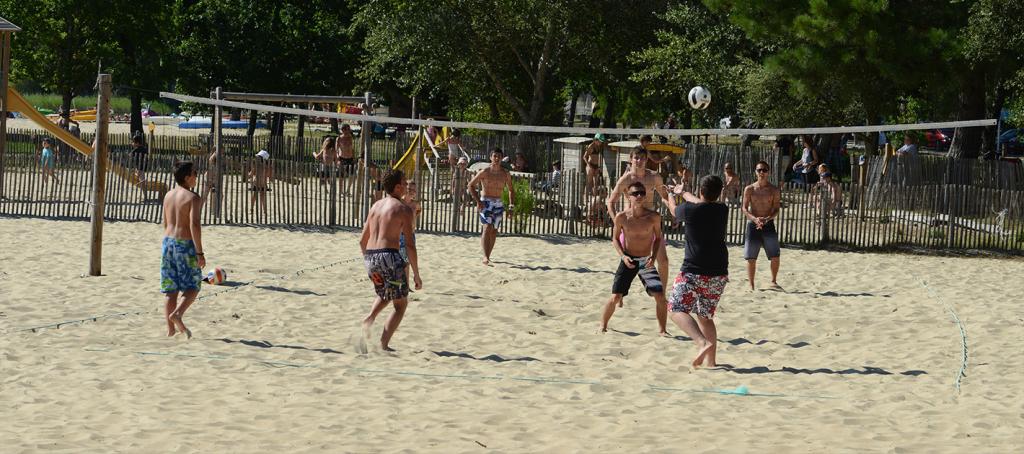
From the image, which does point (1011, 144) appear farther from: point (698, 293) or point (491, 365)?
point (491, 365)

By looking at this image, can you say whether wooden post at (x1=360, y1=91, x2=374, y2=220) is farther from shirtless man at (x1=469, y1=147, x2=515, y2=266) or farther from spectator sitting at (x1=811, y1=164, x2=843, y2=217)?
spectator sitting at (x1=811, y1=164, x2=843, y2=217)

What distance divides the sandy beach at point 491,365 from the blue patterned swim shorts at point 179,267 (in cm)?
44

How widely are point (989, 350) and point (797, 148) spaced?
80.6ft

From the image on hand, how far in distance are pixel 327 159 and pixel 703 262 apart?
13.7 metres

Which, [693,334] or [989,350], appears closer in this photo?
[693,334]

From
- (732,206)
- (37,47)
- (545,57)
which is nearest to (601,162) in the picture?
(732,206)

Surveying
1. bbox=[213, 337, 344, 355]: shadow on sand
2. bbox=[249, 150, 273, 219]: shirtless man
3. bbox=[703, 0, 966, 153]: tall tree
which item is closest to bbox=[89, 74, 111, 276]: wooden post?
bbox=[213, 337, 344, 355]: shadow on sand

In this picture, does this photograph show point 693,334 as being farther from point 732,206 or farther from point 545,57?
point 545,57

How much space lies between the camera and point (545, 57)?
30844mm

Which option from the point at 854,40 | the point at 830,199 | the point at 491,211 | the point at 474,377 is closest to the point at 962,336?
the point at 474,377

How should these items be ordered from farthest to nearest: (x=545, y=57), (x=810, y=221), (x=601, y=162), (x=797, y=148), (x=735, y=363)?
1. (x=797, y=148)
2. (x=545, y=57)
3. (x=601, y=162)
4. (x=810, y=221)
5. (x=735, y=363)

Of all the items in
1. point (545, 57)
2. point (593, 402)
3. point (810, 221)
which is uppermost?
point (545, 57)

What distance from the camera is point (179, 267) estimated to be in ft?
30.2

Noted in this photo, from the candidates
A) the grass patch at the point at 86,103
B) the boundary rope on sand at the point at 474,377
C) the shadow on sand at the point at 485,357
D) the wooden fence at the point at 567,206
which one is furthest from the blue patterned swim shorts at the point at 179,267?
the grass patch at the point at 86,103
